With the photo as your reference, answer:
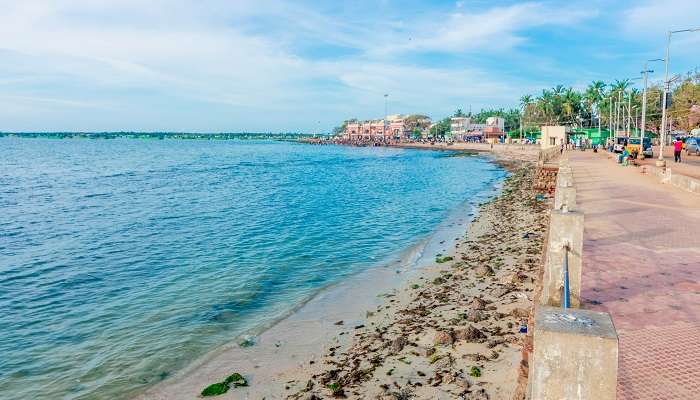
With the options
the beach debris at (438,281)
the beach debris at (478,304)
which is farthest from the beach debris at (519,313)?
the beach debris at (438,281)

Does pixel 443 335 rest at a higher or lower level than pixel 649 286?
lower

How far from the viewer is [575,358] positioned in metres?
2.93

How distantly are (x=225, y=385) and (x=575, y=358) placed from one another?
6.74 metres

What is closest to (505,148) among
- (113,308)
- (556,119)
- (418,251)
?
(556,119)

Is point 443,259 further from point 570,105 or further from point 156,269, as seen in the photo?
point 570,105

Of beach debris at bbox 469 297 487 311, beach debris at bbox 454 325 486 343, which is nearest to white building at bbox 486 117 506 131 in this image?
beach debris at bbox 469 297 487 311

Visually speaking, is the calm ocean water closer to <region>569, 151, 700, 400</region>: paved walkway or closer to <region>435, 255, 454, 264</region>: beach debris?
<region>435, 255, 454, 264</region>: beach debris

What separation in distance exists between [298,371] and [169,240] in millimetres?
13914

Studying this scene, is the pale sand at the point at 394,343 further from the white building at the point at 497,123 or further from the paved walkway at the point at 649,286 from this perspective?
the white building at the point at 497,123

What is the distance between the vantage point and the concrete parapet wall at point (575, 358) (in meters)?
2.84

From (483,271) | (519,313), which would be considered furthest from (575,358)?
(483,271)

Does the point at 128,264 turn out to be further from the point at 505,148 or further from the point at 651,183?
the point at 505,148

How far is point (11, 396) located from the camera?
8.40 m

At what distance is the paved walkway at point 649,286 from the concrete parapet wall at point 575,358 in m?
2.27
